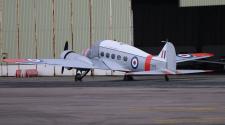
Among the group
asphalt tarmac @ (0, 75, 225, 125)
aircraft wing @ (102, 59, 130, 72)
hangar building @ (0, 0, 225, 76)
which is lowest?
asphalt tarmac @ (0, 75, 225, 125)

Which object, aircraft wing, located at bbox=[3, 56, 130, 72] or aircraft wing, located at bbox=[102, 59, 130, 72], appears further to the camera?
aircraft wing, located at bbox=[3, 56, 130, 72]

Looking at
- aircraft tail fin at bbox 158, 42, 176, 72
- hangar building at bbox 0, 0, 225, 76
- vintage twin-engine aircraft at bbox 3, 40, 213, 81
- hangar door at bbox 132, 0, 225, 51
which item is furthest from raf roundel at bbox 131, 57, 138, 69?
hangar door at bbox 132, 0, 225, 51

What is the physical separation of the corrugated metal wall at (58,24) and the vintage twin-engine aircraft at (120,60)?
8.98 m

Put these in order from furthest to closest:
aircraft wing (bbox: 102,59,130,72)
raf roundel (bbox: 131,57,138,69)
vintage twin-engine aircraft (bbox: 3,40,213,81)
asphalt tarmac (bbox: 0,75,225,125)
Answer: aircraft wing (bbox: 102,59,130,72)
raf roundel (bbox: 131,57,138,69)
vintage twin-engine aircraft (bbox: 3,40,213,81)
asphalt tarmac (bbox: 0,75,225,125)

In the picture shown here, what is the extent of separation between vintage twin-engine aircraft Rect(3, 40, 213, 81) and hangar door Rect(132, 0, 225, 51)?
80.5 feet

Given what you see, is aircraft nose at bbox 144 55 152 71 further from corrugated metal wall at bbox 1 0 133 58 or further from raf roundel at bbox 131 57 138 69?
corrugated metal wall at bbox 1 0 133 58

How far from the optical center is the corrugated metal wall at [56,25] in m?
54.3

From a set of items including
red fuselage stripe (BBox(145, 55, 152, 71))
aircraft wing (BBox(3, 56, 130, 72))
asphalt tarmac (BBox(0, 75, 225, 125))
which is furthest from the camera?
aircraft wing (BBox(3, 56, 130, 72))

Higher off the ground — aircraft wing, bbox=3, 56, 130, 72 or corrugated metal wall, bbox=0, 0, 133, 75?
corrugated metal wall, bbox=0, 0, 133, 75

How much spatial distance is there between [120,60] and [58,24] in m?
14.0

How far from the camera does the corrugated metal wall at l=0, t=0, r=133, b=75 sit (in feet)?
178

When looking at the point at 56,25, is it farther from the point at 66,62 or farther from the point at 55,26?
the point at 66,62

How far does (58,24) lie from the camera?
5550 cm

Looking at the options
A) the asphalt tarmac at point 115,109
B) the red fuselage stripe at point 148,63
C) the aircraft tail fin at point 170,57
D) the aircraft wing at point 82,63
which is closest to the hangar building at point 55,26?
the aircraft wing at point 82,63
